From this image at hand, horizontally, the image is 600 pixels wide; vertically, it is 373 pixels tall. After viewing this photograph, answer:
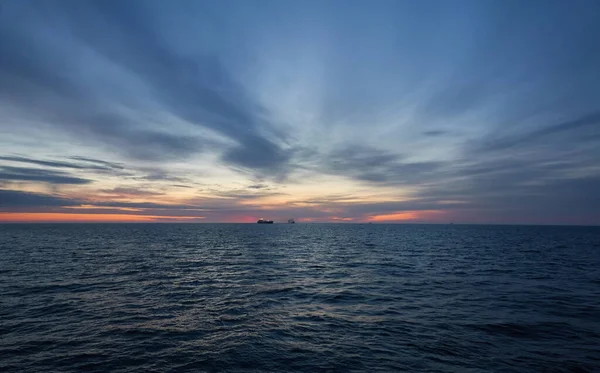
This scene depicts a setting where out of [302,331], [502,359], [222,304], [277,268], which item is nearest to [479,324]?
[502,359]

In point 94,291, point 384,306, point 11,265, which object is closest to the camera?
point 384,306

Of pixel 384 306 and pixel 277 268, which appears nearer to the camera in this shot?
pixel 384 306

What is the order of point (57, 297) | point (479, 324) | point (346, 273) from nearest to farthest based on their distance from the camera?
point (479, 324) → point (57, 297) → point (346, 273)

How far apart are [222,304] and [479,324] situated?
63.9 feet

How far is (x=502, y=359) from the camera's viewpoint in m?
16.0

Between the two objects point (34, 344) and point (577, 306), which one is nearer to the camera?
point (34, 344)

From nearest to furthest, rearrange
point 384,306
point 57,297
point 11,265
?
1. point 384,306
2. point 57,297
3. point 11,265

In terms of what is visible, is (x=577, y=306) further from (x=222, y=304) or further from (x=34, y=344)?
(x=34, y=344)

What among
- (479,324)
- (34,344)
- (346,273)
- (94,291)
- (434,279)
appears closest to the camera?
(34,344)

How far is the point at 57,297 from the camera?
28281 mm

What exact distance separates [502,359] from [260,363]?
12.2 meters

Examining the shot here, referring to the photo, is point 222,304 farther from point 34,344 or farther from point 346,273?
point 346,273

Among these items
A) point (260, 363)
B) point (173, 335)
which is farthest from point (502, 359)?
point (173, 335)

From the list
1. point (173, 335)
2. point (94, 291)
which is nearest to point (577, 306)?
point (173, 335)
